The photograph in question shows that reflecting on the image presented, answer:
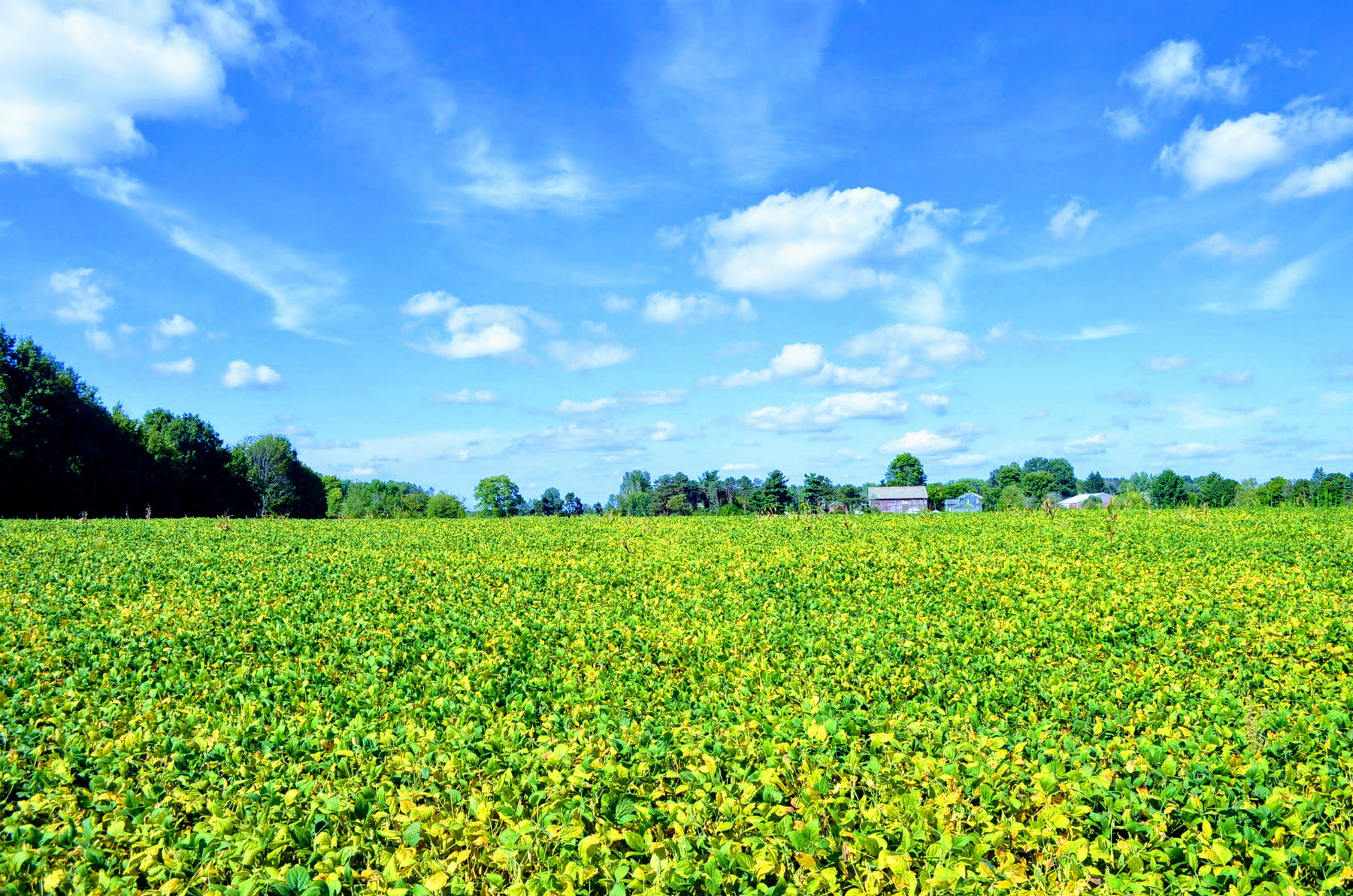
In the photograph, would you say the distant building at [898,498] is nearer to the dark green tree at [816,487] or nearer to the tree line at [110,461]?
the dark green tree at [816,487]

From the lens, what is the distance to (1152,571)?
464 inches

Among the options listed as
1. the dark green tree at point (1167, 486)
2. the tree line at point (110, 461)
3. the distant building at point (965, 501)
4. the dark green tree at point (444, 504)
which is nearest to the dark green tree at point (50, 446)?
the tree line at point (110, 461)

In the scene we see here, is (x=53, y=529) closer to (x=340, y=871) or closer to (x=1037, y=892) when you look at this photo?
(x=340, y=871)

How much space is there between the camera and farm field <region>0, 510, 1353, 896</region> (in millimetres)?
3631

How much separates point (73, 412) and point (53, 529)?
90.1 feet

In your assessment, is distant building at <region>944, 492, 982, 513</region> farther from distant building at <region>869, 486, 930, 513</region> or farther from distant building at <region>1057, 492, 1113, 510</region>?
distant building at <region>1057, 492, 1113, 510</region>

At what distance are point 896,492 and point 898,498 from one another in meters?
0.84

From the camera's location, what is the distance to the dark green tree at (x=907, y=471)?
112 m

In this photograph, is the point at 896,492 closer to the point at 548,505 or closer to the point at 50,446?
the point at 548,505

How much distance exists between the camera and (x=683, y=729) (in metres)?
5.22

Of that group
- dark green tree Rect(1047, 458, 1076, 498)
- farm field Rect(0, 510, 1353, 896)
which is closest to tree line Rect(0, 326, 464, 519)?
farm field Rect(0, 510, 1353, 896)

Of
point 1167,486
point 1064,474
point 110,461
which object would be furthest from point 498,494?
point 1064,474

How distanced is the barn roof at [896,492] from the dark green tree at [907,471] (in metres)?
13.0

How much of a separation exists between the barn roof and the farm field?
Answer: 8486 centimetres
